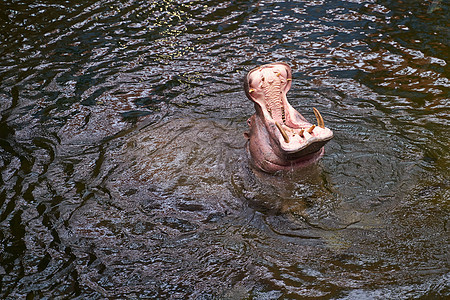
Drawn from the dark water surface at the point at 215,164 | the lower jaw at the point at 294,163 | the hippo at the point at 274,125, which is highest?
the hippo at the point at 274,125

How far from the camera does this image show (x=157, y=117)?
312 inches

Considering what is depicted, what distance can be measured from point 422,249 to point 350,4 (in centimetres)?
826

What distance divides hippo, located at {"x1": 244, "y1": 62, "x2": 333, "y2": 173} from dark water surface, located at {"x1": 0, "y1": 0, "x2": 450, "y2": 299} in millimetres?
279

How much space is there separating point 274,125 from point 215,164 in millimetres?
1266

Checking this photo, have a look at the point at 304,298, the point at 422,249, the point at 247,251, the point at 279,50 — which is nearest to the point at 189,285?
the point at 247,251

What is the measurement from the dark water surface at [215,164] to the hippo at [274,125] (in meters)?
0.28

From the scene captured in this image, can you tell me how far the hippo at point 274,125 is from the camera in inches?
209

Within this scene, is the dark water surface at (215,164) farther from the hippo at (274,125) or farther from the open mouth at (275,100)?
the open mouth at (275,100)

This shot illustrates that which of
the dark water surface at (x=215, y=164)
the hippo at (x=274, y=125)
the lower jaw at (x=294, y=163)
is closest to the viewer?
the dark water surface at (x=215, y=164)

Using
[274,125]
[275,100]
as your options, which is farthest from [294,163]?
[275,100]

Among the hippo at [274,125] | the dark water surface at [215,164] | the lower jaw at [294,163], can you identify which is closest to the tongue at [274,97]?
the hippo at [274,125]

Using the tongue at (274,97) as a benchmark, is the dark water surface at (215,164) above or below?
below

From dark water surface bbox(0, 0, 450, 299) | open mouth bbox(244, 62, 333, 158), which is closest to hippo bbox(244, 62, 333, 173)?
open mouth bbox(244, 62, 333, 158)

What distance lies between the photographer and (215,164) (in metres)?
6.39
